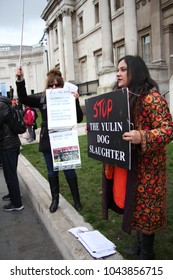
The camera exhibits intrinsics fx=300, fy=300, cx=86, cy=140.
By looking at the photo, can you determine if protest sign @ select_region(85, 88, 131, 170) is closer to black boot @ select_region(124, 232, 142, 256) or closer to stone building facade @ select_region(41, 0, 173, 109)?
black boot @ select_region(124, 232, 142, 256)

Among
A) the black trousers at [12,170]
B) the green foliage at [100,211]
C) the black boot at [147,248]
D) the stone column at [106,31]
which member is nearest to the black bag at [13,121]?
the black trousers at [12,170]

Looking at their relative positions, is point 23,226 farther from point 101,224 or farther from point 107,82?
point 107,82

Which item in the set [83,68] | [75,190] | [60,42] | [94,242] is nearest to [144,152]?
[94,242]

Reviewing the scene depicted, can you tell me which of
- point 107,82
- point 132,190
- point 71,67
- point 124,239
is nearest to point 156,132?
point 132,190

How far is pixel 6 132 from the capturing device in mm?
4523

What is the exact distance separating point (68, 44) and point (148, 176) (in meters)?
30.8

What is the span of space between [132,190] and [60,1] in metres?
32.5

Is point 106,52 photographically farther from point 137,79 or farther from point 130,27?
point 137,79

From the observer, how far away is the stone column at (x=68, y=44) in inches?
1214

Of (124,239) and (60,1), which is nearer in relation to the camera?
(124,239)

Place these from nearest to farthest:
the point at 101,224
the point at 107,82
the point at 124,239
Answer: the point at 124,239 → the point at 101,224 → the point at 107,82

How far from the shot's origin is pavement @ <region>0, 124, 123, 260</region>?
327 centimetres

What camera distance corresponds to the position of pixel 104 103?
267cm

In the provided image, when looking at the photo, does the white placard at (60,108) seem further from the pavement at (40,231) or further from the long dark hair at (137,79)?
the long dark hair at (137,79)
